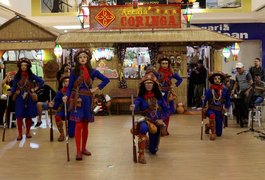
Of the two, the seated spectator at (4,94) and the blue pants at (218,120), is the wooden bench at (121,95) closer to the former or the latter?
the seated spectator at (4,94)

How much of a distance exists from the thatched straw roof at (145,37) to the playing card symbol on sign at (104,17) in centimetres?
39

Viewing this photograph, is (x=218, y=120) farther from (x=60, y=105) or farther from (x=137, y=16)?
(x=137, y=16)

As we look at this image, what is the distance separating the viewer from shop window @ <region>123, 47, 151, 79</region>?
13.3m

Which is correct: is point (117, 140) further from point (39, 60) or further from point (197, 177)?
point (39, 60)

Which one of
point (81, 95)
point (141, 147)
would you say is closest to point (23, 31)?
point (81, 95)

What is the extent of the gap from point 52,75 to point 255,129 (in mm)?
6911

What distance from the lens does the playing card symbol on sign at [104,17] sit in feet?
37.2

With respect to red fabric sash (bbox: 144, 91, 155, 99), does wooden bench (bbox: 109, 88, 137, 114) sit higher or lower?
lower

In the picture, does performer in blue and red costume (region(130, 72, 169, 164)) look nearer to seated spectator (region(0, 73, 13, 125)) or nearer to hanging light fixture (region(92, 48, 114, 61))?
seated spectator (region(0, 73, 13, 125))

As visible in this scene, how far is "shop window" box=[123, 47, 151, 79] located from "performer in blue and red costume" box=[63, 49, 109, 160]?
6.84 metres

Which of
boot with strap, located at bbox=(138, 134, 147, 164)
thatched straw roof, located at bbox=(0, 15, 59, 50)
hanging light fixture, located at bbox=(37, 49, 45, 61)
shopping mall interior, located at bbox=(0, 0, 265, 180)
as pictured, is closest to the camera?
shopping mall interior, located at bbox=(0, 0, 265, 180)

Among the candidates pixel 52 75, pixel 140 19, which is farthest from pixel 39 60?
pixel 140 19

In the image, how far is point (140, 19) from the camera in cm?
1127

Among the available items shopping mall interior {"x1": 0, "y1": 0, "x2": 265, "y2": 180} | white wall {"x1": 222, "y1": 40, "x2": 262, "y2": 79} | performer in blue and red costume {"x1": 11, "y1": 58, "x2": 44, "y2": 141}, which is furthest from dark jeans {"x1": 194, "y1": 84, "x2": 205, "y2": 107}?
performer in blue and red costume {"x1": 11, "y1": 58, "x2": 44, "y2": 141}
